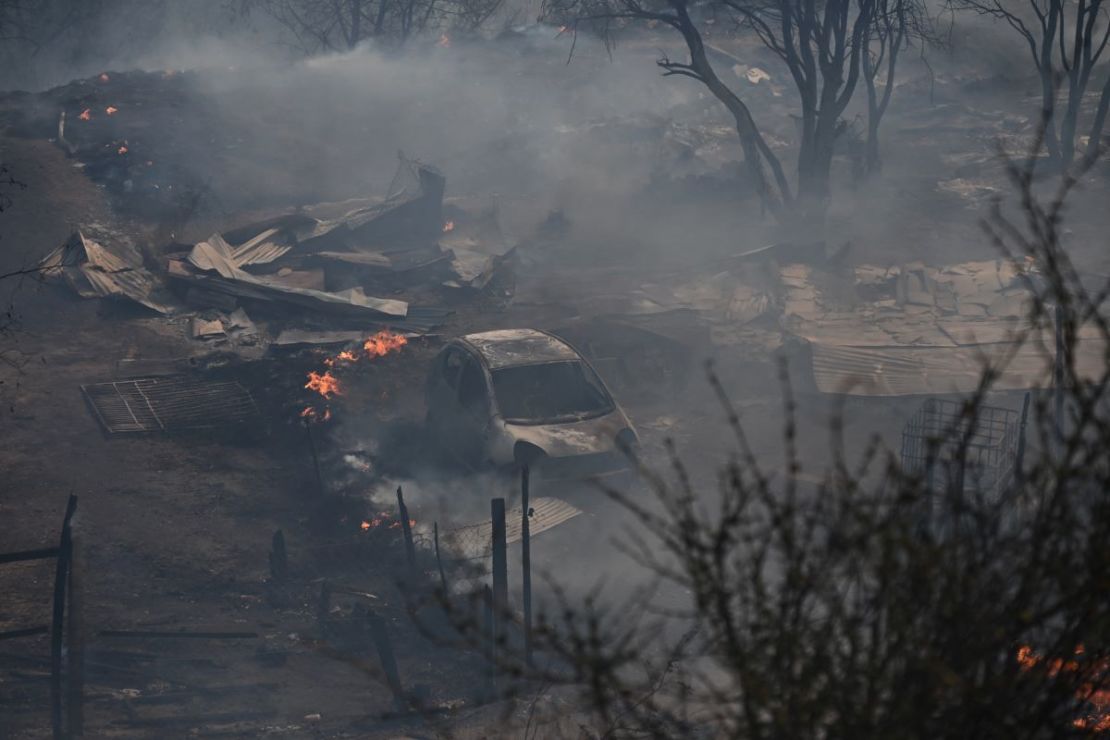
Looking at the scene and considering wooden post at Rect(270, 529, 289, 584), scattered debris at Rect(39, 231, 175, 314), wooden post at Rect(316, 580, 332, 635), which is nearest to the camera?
wooden post at Rect(316, 580, 332, 635)

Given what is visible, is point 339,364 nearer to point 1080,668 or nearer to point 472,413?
point 472,413

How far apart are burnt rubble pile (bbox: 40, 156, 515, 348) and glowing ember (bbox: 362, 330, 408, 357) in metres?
0.75

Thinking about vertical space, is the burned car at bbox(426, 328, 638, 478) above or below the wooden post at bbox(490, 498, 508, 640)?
below

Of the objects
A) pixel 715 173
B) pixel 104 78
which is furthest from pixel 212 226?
pixel 715 173

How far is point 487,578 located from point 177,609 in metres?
2.82

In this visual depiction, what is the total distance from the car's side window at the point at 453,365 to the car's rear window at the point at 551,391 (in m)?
0.68

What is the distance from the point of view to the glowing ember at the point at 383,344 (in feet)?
48.2

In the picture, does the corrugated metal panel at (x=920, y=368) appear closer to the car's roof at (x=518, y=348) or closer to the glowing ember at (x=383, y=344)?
the car's roof at (x=518, y=348)

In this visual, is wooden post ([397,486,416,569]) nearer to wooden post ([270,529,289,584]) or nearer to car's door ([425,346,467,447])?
wooden post ([270,529,289,584])

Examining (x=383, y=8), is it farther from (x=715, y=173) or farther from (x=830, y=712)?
(x=830, y=712)

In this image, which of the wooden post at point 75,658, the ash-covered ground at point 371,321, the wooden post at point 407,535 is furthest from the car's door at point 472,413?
the wooden post at point 75,658

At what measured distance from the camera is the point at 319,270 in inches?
736

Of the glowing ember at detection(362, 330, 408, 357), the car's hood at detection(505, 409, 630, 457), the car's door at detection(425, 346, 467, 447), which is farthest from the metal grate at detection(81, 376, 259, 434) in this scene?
the car's hood at detection(505, 409, 630, 457)

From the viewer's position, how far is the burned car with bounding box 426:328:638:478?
9.98m
